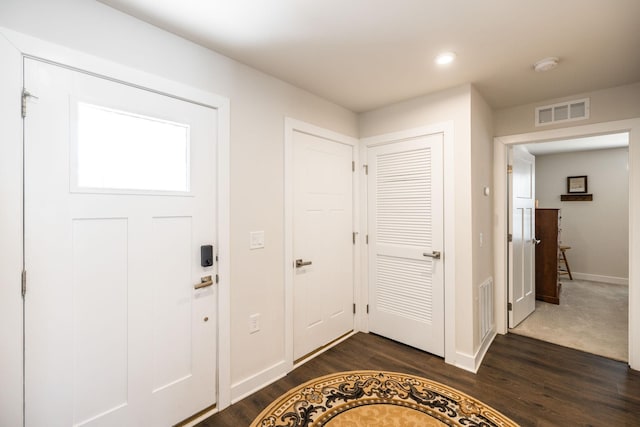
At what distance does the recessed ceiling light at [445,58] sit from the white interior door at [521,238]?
1.78 metres

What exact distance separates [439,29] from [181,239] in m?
2.08

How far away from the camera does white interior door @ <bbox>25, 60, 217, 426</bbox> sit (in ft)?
4.35

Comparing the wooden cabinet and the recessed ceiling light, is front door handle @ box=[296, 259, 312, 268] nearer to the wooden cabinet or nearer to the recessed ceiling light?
the recessed ceiling light

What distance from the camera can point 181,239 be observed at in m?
1.78

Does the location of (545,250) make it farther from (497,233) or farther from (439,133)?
(439,133)

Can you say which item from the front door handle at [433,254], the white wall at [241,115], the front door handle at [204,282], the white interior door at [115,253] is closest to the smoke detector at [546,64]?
the front door handle at [433,254]

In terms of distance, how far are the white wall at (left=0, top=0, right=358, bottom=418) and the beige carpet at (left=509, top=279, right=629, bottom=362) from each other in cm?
292

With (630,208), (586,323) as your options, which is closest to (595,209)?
(586,323)

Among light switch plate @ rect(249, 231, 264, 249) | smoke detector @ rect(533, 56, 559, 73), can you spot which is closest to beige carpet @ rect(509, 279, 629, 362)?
smoke detector @ rect(533, 56, 559, 73)

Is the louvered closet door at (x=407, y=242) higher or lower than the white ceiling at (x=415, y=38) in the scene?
lower

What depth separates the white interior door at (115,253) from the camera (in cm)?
133

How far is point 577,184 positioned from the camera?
18.0 feet

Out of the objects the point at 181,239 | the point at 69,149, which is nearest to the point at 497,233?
the point at 181,239

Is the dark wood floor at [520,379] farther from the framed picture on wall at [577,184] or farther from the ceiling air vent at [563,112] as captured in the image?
the framed picture on wall at [577,184]
